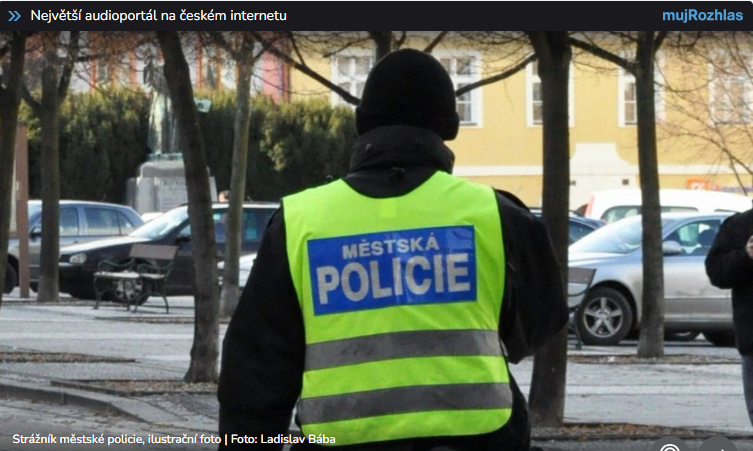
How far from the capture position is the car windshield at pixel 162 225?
22844mm

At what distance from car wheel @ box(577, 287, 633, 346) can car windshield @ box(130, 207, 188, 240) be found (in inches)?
316

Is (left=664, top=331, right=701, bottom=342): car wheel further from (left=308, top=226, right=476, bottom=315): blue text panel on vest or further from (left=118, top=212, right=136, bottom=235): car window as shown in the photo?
(left=308, top=226, right=476, bottom=315): blue text panel on vest

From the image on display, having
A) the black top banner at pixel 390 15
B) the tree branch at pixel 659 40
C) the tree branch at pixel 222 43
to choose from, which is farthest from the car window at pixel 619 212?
the black top banner at pixel 390 15

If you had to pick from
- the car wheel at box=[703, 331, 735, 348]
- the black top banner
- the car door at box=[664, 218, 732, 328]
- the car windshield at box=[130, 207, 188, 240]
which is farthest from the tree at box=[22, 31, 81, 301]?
the black top banner

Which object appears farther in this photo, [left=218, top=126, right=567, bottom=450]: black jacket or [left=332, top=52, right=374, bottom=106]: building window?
[left=332, top=52, right=374, bottom=106]: building window

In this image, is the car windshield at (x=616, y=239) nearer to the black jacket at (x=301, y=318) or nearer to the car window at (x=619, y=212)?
the car window at (x=619, y=212)

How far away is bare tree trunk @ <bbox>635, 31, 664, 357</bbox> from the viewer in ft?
47.6

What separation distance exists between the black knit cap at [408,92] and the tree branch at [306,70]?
904cm

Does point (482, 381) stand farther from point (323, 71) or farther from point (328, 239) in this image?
point (323, 71)

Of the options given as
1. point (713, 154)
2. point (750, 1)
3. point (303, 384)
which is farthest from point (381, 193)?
point (713, 154)

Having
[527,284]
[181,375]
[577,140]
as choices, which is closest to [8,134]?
[181,375]

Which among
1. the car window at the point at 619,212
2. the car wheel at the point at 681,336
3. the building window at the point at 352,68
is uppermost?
the building window at the point at 352,68

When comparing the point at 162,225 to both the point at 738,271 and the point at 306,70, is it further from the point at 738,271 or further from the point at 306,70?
the point at 738,271

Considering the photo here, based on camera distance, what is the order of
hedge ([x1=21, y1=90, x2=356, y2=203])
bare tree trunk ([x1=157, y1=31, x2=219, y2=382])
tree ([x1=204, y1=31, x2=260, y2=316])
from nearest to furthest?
bare tree trunk ([x1=157, y1=31, x2=219, y2=382])
tree ([x1=204, y1=31, x2=260, y2=316])
hedge ([x1=21, y1=90, x2=356, y2=203])
